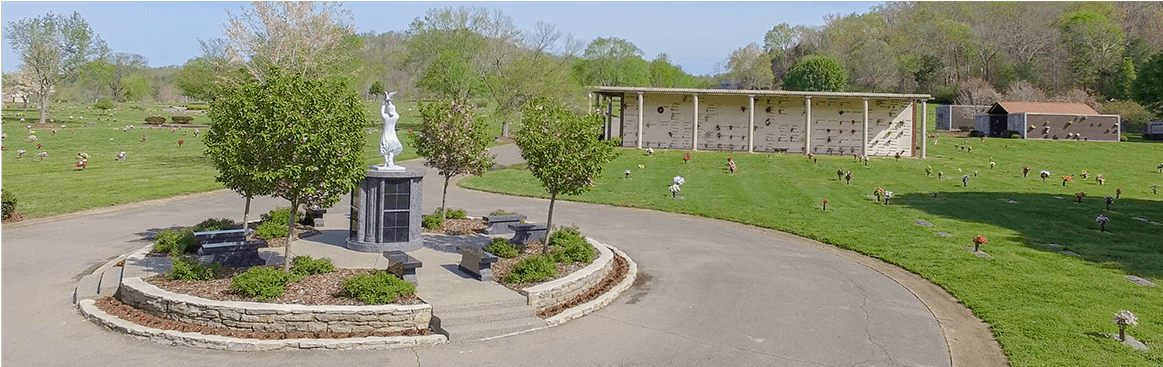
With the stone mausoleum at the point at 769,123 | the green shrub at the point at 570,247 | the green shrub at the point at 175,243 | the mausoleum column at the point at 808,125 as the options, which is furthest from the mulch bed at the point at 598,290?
the mausoleum column at the point at 808,125

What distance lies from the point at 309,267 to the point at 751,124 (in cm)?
3304

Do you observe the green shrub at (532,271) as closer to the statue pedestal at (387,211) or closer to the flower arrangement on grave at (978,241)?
the statue pedestal at (387,211)

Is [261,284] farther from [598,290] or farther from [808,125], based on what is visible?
[808,125]

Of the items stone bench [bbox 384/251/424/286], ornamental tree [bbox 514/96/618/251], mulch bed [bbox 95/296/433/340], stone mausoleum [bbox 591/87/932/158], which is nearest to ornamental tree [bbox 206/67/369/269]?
stone bench [bbox 384/251/424/286]

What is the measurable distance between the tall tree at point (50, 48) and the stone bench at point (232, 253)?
49649 millimetres

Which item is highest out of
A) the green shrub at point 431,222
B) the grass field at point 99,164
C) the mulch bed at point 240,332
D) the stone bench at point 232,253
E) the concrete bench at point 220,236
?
the grass field at point 99,164

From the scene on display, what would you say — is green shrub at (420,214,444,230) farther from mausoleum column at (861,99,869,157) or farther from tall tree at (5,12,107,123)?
tall tree at (5,12,107,123)

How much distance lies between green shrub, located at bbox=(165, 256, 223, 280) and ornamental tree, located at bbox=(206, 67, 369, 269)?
4.81ft

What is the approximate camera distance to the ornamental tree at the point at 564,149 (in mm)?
15688

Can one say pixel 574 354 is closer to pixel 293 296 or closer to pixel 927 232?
pixel 293 296

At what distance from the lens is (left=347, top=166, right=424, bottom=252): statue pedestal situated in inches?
651

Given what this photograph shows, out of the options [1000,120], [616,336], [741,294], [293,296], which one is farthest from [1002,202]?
[1000,120]

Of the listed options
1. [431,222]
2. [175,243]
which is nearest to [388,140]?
[431,222]

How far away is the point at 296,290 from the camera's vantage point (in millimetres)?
12445
